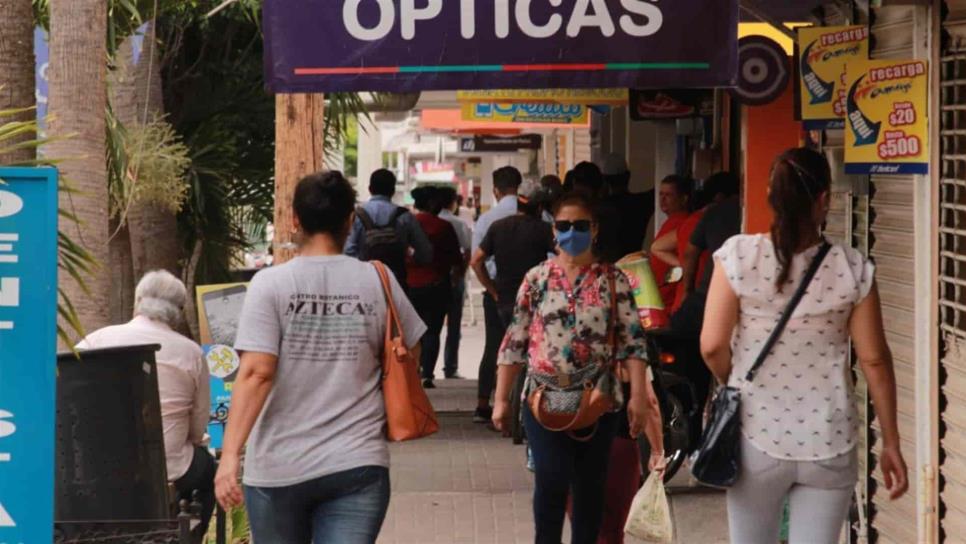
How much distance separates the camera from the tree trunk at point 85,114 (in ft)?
27.5

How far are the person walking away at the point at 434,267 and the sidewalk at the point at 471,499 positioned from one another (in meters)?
1.64

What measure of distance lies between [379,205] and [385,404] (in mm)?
7467

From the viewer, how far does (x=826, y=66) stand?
25.9ft

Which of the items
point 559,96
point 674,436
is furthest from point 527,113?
point 674,436

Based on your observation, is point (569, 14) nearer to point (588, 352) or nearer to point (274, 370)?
point (588, 352)

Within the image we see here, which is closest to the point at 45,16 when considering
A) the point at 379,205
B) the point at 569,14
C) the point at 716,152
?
the point at 379,205

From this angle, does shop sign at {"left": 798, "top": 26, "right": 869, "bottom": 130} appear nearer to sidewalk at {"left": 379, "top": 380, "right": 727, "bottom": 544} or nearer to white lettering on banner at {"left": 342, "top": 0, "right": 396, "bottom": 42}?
white lettering on banner at {"left": 342, "top": 0, "right": 396, "bottom": 42}

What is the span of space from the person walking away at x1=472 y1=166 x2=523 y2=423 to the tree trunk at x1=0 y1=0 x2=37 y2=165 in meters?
4.28

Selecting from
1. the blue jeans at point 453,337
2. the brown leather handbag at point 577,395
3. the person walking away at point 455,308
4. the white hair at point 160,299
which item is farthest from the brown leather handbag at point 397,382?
the blue jeans at point 453,337

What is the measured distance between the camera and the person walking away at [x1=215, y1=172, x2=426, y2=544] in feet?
17.2

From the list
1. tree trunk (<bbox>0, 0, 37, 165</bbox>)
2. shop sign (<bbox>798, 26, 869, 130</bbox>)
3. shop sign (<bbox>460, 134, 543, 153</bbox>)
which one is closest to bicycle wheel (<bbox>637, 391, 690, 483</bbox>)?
shop sign (<bbox>798, 26, 869, 130</bbox>)

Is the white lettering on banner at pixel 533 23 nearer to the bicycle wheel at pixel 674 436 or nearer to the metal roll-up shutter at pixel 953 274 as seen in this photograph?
the metal roll-up shutter at pixel 953 274

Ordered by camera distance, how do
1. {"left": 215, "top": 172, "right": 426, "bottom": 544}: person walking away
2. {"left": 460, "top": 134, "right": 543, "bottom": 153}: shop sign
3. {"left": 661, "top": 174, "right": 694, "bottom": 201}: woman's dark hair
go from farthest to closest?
{"left": 460, "top": 134, "right": 543, "bottom": 153}: shop sign
{"left": 661, "top": 174, "right": 694, "bottom": 201}: woman's dark hair
{"left": 215, "top": 172, "right": 426, "bottom": 544}: person walking away

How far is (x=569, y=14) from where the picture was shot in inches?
305
